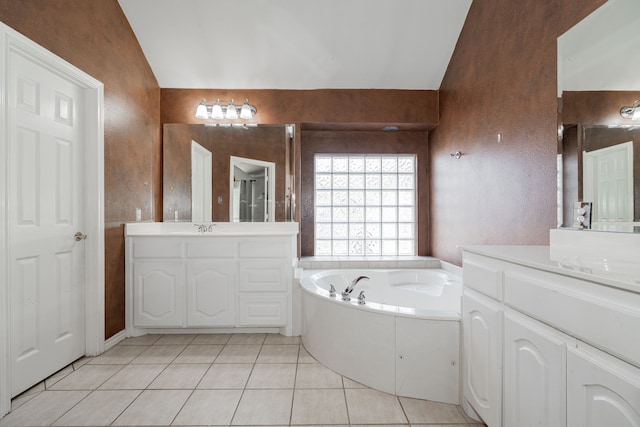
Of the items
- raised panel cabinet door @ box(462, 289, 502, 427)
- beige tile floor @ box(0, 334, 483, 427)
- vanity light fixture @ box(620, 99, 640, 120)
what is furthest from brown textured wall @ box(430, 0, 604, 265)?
beige tile floor @ box(0, 334, 483, 427)

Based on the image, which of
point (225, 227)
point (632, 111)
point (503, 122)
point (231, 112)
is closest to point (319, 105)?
point (231, 112)

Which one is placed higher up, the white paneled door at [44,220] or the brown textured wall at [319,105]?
the brown textured wall at [319,105]

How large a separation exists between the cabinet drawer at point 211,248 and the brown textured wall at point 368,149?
111 centimetres

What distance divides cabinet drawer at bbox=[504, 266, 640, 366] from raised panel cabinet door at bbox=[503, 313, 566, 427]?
6 cm

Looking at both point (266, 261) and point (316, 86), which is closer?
point (266, 261)

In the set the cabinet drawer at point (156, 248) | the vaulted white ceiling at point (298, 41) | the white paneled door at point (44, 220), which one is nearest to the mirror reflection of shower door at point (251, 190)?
the cabinet drawer at point (156, 248)

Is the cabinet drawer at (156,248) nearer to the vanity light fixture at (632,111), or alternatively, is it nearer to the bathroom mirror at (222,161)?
the bathroom mirror at (222,161)

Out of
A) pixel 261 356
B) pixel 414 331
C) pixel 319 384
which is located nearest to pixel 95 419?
pixel 261 356

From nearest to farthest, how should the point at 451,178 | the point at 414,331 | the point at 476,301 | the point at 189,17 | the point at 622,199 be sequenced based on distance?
1. the point at 622,199
2. the point at 476,301
3. the point at 414,331
4. the point at 189,17
5. the point at 451,178

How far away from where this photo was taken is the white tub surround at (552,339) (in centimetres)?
82

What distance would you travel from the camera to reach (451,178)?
9.91ft

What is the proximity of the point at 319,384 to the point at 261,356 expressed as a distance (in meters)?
0.57

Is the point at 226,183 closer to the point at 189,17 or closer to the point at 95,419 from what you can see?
the point at 189,17

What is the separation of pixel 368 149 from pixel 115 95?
2434mm
